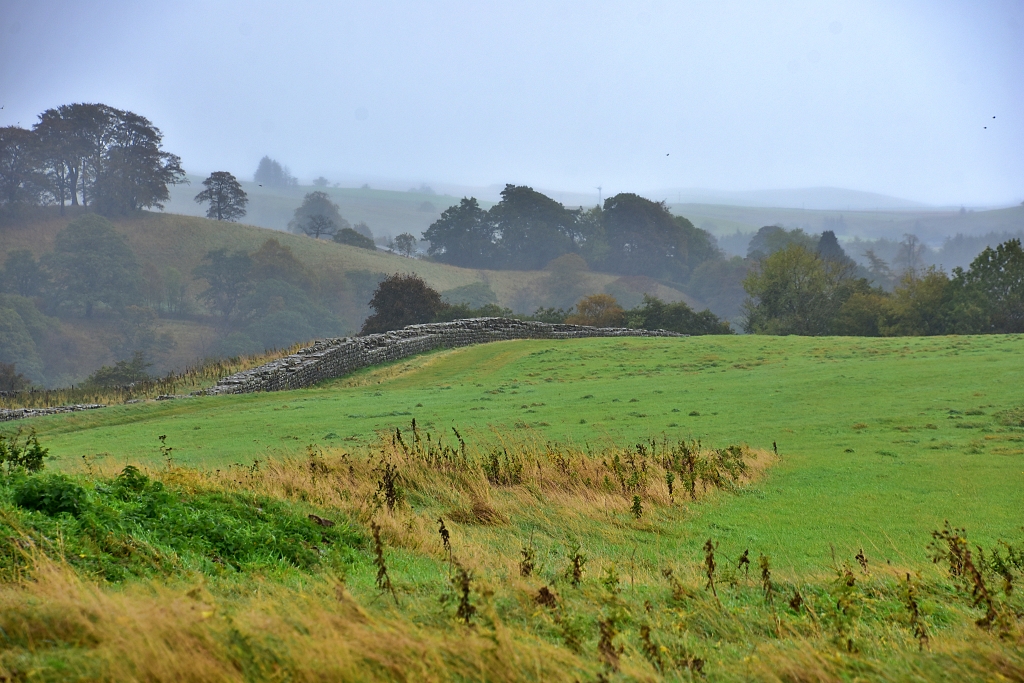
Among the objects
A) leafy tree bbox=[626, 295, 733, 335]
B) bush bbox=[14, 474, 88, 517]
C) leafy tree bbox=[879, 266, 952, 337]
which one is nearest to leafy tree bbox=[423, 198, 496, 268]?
leafy tree bbox=[626, 295, 733, 335]

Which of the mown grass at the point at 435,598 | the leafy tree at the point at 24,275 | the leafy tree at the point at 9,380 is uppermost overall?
the leafy tree at the point at 24,275

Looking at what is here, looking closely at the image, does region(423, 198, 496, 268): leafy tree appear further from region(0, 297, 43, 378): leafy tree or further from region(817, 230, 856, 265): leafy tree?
region(0, 297, 43, 378): leafy tree

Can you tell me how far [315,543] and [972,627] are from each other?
4.81 meters

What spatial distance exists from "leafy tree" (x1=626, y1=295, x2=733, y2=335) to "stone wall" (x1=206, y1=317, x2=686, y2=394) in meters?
12.3

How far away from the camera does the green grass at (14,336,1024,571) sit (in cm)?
855

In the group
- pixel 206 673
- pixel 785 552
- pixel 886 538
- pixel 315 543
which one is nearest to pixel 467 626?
pixel 206 673

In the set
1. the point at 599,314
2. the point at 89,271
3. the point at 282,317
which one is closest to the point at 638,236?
the point at 282,317

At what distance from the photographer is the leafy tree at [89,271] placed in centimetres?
8675

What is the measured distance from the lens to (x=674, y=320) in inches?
2415

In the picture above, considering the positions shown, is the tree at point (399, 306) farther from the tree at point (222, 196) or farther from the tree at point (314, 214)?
the tree at point (314, 214)

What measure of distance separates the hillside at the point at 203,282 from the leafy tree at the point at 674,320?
42.1m

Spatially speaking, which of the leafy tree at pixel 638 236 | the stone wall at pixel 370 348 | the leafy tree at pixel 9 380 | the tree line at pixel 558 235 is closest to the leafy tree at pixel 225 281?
the tree line at pixel 558 235

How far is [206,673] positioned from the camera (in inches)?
139

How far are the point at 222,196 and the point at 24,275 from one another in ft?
112
